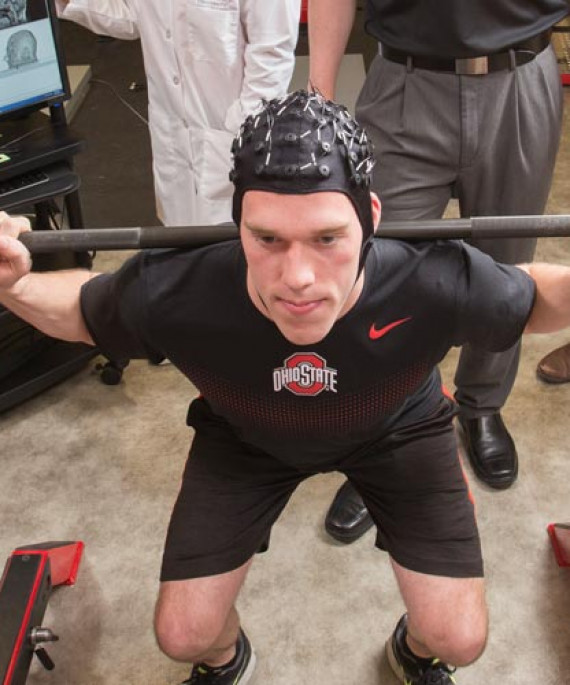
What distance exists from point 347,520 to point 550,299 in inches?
36.5

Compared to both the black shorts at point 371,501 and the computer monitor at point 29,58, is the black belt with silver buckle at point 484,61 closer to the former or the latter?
the black shorts at point 371,501

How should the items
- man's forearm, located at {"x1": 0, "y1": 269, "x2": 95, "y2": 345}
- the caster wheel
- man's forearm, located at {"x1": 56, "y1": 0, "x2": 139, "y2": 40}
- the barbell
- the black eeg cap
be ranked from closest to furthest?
the black eeg cap, the barbell, man's forearm, located at {"x1": 0, "y1": 269, "x2": 95, "y2": 345}, man's forearm, located at {"x1": 56, "y1": 0, "x2": 139, "y2": 40}, the caster wheel

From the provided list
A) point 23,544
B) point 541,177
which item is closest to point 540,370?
point 541,177

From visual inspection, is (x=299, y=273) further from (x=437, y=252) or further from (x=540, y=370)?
(x=540, y=370)

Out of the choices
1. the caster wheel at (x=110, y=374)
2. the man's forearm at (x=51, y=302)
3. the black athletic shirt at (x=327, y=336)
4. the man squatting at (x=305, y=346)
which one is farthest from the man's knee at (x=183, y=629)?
the caster wheel at (x=110, y=374)

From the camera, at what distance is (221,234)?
4.77ft

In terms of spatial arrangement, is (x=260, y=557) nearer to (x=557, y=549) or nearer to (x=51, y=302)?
(x=557, y=549)

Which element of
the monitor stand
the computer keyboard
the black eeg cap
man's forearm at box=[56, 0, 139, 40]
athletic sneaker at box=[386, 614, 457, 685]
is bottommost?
athletic sneaker at box=[386, 614, 457, 685]

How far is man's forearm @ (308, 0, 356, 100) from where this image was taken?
193cm

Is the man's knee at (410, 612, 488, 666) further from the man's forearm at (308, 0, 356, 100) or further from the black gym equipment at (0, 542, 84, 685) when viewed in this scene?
the man's forearm at (308, 0, 356, 100)

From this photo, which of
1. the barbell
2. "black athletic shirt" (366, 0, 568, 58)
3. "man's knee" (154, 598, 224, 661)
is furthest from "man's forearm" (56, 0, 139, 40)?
"man's knee" (154, 598, 224, 661)

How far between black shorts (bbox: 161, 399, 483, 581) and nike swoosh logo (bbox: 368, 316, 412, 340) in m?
0.27

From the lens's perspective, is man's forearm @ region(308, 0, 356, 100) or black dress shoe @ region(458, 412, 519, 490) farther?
black dress shoe @ region(458, 412, 519, 490)

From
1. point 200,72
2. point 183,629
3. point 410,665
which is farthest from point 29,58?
point 410,665
